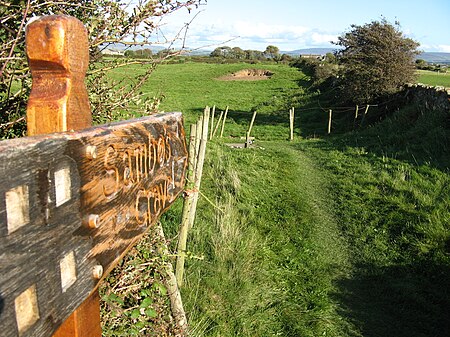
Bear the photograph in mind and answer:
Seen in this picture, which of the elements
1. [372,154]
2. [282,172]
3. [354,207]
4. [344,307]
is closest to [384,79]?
[372,154]

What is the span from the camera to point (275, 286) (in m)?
5.20

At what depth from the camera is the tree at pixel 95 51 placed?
7.75 feet

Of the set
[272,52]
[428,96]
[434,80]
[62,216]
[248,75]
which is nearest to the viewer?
[62,216]

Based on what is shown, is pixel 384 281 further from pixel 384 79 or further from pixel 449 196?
pixel 384 79

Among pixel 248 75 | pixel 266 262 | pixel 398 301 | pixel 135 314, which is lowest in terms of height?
pixel 398 301

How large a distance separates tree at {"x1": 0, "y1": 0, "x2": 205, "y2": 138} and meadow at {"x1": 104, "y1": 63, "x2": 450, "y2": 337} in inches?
12.1

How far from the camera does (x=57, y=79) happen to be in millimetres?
1251

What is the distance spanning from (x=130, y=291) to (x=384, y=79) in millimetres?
18285

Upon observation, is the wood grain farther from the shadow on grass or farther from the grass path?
the shadow on grass

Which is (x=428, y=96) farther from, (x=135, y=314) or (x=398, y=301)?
(x=135, y=314)

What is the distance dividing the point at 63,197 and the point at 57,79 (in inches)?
15.6

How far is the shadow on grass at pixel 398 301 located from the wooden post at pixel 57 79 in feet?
13.8

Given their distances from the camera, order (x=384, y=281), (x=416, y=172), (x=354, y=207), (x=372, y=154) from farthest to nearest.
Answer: (x=372, y=154)
(x=416, y=172)
(x=354, y=207)
(x=384, y=281)

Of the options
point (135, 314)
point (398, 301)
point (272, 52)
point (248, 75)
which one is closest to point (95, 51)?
point (135, 314)
